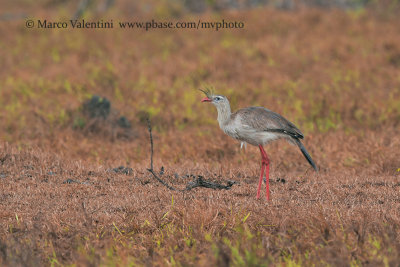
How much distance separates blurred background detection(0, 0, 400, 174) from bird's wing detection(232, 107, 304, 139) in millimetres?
2261

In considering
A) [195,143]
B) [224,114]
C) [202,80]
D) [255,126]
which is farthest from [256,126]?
[202,80]

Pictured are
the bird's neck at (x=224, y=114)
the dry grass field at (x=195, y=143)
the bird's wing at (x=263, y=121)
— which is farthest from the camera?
the bird's neck at (x=224, y=114)

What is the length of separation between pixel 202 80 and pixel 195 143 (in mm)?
4319

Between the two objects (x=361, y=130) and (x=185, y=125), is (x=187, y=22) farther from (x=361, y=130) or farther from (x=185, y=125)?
(x=361, y=130)

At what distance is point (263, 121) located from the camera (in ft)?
20.1

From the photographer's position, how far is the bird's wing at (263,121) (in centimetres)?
611

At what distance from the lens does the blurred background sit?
9.17 meters

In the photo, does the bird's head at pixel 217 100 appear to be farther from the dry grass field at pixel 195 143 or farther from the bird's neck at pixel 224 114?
the dry grass field at pixel 195 143

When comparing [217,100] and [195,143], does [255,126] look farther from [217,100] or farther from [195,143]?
[195,143]

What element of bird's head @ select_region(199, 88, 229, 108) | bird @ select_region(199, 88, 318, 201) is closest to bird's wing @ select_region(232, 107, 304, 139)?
bird @ select_region(199, 88, 318, 201)

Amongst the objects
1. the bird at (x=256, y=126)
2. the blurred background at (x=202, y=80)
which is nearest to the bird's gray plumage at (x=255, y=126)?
the bird at (x=256, y=126)

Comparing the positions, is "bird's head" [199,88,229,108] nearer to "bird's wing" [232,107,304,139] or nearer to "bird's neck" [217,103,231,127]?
"bird's neck" [217,103,231,127]

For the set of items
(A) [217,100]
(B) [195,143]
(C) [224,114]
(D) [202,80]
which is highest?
(D) [202,80]

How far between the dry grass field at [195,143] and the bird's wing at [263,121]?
0.76m
